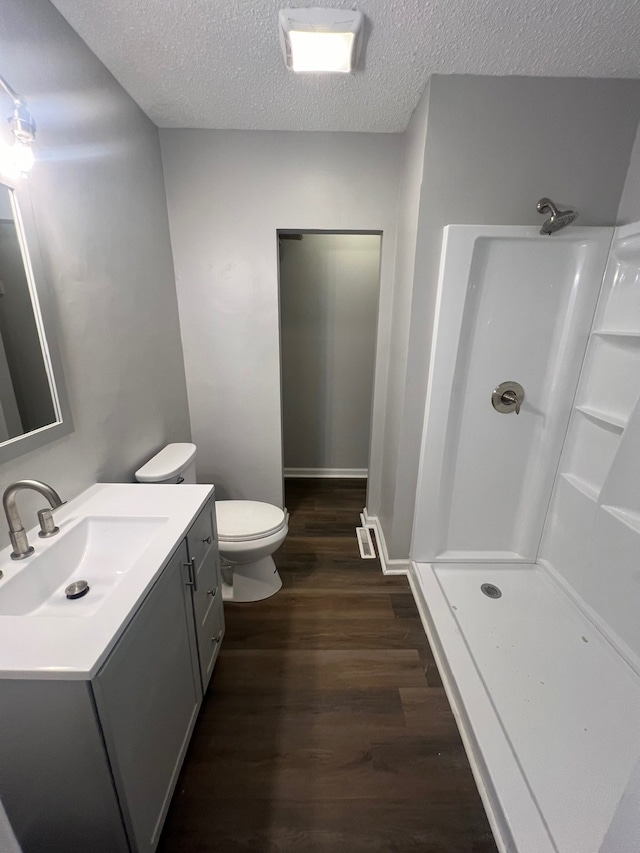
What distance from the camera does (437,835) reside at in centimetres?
98

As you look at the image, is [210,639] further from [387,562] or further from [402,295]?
[402,295]

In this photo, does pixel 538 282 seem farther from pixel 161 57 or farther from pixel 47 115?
pixel 47 115

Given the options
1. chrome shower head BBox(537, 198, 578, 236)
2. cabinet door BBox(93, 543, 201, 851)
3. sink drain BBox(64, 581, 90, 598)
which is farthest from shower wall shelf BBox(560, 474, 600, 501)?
sink drain BBox(64, 581, 90, 598)

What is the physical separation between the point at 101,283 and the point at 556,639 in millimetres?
2416

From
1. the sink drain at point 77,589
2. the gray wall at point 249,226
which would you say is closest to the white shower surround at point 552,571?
the gray wall at point 249,226

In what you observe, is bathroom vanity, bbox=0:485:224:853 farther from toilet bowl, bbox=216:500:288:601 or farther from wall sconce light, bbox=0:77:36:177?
wall sconce light, bbox=0:77:36:177

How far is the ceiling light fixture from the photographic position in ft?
3.44

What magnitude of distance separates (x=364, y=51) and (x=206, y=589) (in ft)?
6.72

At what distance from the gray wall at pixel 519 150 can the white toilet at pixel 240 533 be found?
141 centimetres

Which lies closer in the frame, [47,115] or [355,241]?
[47,115]

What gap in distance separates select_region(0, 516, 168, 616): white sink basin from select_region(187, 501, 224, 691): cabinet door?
15cm

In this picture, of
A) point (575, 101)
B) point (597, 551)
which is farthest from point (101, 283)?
point (597, 551)

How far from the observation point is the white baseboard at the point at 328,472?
127 inches

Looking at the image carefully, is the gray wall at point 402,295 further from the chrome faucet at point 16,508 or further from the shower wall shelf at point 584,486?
the chrome faucet at point 16,508
